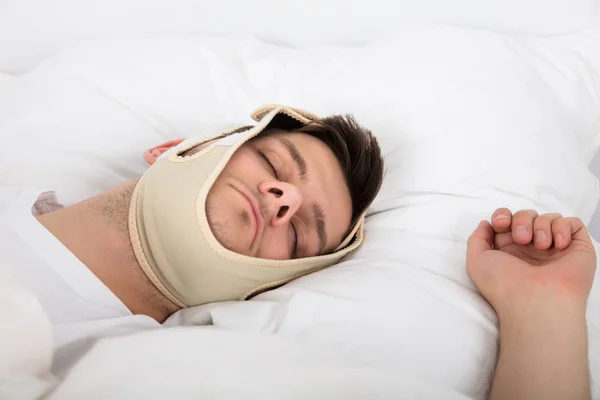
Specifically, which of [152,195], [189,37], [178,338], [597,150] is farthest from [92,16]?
[597,150]

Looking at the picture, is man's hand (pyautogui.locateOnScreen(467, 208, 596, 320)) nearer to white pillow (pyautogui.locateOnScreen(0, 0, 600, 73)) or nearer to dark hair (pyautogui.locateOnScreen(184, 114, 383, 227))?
dark hair (pyautogui.locateOnScreen(184, 114, 383, 227))

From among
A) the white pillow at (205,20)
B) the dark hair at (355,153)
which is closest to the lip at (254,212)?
the dark hair at (355,153)

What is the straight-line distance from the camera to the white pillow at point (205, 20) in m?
1.41

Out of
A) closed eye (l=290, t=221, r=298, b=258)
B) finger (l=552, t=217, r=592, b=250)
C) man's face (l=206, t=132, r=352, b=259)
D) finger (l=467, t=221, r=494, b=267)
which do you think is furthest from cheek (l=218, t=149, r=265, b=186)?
finger (l=552, t=217, r=592, b=250)

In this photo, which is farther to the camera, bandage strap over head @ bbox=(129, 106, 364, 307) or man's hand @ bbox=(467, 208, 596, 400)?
bandage strap over head @ bbox=(129, 106, 364, 307)

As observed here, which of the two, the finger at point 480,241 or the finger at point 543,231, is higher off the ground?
the finger at point 543,231

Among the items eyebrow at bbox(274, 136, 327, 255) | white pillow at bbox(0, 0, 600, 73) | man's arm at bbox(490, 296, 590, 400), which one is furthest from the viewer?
white pillow at bbox(0, 0, 600, 73)

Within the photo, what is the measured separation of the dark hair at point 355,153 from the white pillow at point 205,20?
0.46 metres

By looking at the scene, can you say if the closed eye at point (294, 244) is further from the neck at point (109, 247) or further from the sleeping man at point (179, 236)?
the neck at point (109, 247)

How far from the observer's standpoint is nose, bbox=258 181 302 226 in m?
0.87

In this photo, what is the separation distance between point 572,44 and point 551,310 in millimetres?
844

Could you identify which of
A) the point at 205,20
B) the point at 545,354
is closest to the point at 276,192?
the point at 545,354

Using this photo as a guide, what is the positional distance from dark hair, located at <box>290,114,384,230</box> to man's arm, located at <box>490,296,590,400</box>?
38 centimetres

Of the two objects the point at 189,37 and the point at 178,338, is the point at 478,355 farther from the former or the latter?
the point at 189,37
